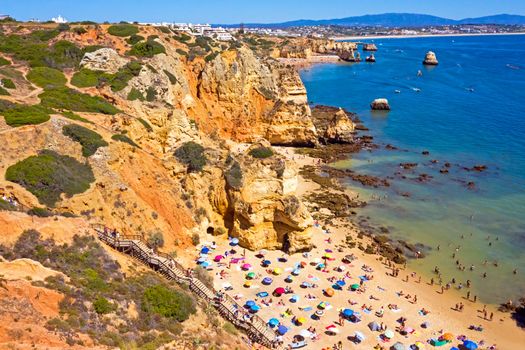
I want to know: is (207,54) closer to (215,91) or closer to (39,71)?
(215,91)

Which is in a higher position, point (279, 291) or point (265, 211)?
point (265, 211)

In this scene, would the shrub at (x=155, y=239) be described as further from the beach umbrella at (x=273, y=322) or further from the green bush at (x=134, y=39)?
the green bush at (x=134, y=39)

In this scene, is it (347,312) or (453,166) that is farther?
(453,166)

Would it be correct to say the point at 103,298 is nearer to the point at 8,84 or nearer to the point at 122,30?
the point at 8,84

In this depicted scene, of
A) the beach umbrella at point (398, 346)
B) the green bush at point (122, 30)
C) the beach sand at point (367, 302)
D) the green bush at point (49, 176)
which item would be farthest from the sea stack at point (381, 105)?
the green bush at point (49, 176)

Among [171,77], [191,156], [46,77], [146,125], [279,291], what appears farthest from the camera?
[171,77]

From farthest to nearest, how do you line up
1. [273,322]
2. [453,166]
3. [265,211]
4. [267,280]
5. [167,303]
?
[453,166] → [265,211] → [267,280] → [273,322] → [167,303]

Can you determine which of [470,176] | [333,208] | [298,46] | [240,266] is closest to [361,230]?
[333,208]

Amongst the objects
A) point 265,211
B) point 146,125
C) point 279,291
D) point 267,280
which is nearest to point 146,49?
point 146,125
